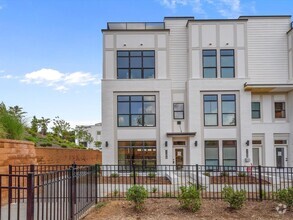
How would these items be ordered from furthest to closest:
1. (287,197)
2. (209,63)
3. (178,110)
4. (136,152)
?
1. (178,110)
2. (209,63)
3. (136,152)
4. (287,197)

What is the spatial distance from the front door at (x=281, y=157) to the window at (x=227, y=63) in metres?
6.61

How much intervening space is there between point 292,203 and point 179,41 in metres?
18.2

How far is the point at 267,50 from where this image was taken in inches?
1042

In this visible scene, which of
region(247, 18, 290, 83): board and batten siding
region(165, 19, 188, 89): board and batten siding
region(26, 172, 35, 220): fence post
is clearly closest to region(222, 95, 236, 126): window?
region(247, 18, 290, 83): board and batten siding

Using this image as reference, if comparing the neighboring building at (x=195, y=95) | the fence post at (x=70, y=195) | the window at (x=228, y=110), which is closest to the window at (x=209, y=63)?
the neighboring building at (x=195, y=95)

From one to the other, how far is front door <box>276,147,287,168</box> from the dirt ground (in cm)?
1601

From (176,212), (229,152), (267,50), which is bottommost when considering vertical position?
(176,212)

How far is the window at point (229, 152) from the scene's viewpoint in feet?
81.9

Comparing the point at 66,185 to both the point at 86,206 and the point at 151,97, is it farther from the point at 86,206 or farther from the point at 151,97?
the point at 151,97

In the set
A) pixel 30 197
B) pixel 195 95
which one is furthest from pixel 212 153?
pixel 30 197

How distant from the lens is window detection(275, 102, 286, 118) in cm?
2612

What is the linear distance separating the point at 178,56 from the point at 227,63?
360 centimetres

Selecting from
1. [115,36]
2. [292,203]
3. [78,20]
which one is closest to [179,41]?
[115,36]

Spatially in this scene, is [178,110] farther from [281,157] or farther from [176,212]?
[176,212]
